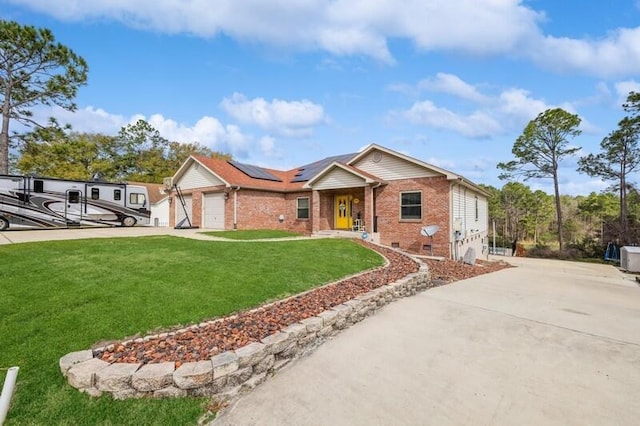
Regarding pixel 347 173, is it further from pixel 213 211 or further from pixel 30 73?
pixel 30 73

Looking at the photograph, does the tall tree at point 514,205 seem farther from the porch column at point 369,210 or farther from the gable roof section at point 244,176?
the gable roof section at point 244,176

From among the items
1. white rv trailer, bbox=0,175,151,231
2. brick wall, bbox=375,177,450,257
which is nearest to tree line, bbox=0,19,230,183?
white rv trailer, bbox=0,175,151,231

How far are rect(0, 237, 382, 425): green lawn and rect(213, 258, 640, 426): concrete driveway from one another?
4.00ft

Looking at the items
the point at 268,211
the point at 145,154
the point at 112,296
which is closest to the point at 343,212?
the point at 268,211

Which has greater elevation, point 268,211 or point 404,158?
point 404,158

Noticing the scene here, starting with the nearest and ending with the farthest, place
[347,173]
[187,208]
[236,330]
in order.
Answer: [236,330] < [347,173] < [187,208]

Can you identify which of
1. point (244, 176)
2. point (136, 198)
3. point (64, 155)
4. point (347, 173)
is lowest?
point (136, 198)

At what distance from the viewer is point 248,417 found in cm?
287

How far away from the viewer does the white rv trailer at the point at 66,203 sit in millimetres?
14344

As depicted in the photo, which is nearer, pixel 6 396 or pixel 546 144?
pixel 6 396

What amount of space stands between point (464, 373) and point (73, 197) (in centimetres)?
1943

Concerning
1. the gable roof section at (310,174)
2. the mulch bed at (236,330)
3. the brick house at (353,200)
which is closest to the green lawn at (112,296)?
the mulch bed at (236,330)

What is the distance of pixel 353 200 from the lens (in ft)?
56.1

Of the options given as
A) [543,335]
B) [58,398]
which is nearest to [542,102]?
[543,335]
